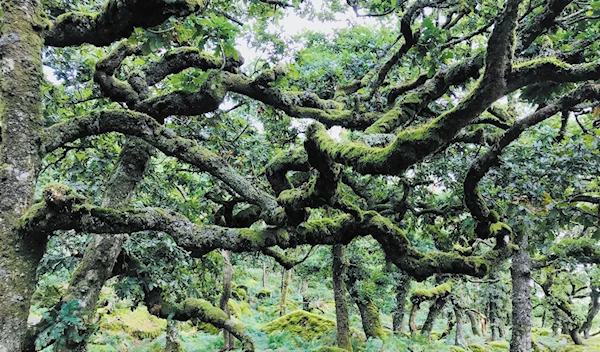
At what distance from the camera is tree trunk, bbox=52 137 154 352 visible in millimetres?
4344

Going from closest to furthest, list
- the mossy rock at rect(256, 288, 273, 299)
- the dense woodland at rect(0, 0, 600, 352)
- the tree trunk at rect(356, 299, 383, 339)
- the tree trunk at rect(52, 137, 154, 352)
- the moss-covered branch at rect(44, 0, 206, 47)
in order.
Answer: the moss-covered branch at rect(44, 0, 206, 47) → the dense woodland at rect(0, 0, 600, 352) → the tree trunk at rect(52, 137, 154, 352) → the tree trunk at rect(356, 299, 383, 339) → the mossy rock at rect(256, 288, 273, 299)

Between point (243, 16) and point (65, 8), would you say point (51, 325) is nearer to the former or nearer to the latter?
point (65, 8)

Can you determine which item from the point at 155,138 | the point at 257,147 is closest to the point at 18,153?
the point at 155,138

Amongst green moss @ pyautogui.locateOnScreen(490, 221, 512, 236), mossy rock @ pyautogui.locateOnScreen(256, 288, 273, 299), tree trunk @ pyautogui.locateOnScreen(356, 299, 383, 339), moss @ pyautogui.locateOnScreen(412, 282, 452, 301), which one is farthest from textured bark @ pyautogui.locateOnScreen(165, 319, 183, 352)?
mossy rock @ pyautogui.locateOnScreen(256, 288, 273, 299)

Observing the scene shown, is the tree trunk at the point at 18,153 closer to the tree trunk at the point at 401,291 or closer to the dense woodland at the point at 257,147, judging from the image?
the dense woodland at the point at 257,147

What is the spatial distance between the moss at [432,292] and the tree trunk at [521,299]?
2.21 metres

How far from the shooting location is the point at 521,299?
8367mm

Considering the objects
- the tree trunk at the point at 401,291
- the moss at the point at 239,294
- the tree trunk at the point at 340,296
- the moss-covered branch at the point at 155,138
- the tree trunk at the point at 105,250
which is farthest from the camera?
the moss at the point at 239,294

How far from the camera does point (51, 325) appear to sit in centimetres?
382

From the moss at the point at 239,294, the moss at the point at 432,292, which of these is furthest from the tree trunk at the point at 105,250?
the moss at the point at 239,294

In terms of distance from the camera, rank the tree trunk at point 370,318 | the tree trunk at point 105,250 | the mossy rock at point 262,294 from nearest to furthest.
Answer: the tree trunk at point 105,250, the tree trunk at point 370,318, the mossy rock at point 262,294

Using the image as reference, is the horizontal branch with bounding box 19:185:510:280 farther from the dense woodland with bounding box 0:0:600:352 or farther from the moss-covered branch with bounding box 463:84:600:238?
the moss-covered branch with bounding box 463:84:600:238

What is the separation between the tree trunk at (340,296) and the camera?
10094 millimetres

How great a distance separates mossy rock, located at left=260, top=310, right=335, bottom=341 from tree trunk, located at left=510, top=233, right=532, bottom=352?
19.9ft
